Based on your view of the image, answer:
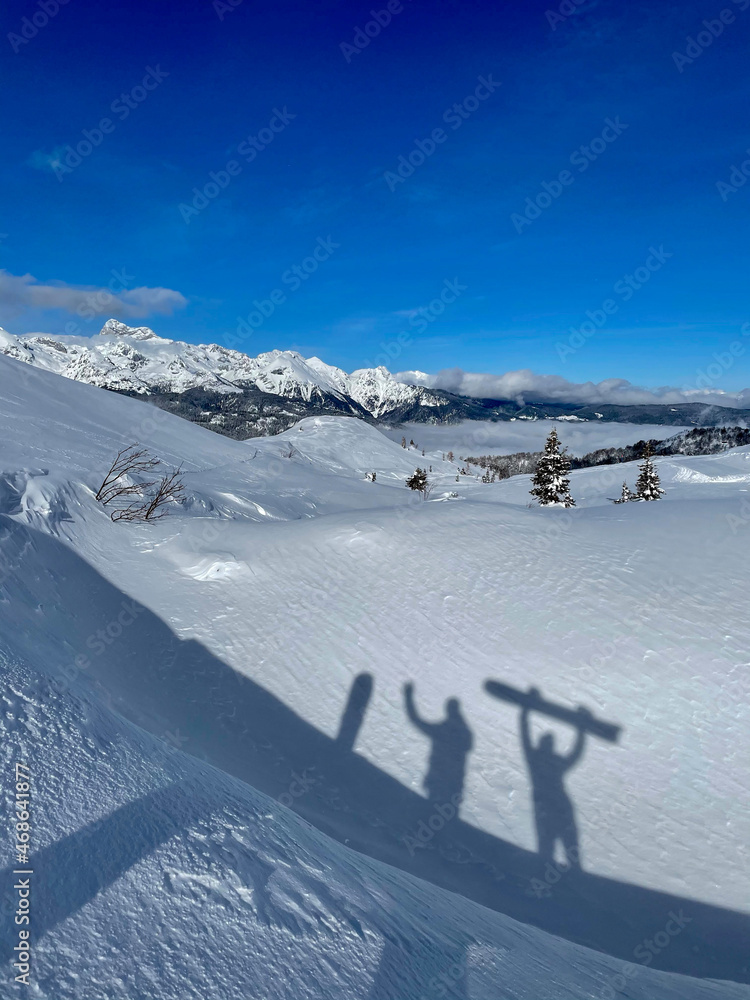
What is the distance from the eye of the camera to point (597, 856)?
559 centimetres

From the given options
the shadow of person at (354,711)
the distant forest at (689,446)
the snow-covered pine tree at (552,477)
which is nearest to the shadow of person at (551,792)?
the shadow of person at (354,711)

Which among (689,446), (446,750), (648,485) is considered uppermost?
(689,446)

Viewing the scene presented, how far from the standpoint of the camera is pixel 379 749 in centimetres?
670

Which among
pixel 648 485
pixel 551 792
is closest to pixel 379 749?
pixel 551 792

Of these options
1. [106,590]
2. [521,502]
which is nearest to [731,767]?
[106,590]

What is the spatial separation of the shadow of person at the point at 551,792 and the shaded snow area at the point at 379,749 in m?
0.03

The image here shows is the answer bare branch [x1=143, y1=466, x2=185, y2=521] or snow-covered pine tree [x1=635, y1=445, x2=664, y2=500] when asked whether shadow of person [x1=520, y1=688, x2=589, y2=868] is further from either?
snow-covered pine tree [x1=635, y1=445, x2=664, y2=500]

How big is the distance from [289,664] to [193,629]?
1989 millimetres

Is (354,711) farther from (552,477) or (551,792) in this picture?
(552,477)

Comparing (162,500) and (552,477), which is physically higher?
(552,477)

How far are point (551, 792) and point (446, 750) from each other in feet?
4.43

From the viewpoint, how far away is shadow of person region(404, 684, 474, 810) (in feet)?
20.4

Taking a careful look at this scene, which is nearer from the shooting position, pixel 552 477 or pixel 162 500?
pixel 162 500

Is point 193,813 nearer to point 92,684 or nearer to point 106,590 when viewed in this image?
point 92,684
